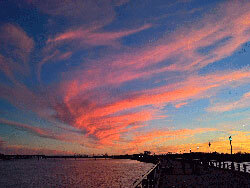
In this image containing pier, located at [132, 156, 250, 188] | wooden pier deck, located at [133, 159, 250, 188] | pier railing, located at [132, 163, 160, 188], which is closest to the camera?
pier railing, located at [132, 163, 160, 188]

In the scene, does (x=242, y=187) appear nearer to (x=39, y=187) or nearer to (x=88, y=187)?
(x=88, y=187)

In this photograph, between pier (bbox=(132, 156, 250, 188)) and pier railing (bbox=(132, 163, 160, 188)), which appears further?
pier (bbox=(132, 156, 250, 188))

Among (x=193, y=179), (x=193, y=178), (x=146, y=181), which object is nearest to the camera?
(x=146, y=181)

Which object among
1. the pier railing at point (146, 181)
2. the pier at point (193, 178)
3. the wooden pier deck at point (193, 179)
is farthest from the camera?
the wooden pier deck at point (193, 179)

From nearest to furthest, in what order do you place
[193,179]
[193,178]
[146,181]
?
1. [146,181]
2. [193,179]
3. [193,178]

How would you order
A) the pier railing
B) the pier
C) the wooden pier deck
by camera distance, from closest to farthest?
the pier railing → the pier → the wooden pier deck

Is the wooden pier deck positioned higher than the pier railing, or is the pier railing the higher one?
the pier railing

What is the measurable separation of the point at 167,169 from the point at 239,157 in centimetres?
13354

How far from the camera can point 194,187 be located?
1689cm

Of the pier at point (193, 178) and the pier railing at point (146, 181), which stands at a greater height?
the pier railing at point (146, 181)

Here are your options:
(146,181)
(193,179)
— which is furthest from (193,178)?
(146,181)

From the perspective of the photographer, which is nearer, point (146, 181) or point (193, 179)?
point (146, 181)

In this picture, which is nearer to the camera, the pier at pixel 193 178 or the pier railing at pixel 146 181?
the pier railing at pixel 146 181

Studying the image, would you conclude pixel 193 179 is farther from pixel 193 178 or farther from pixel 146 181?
pixel 146 181
